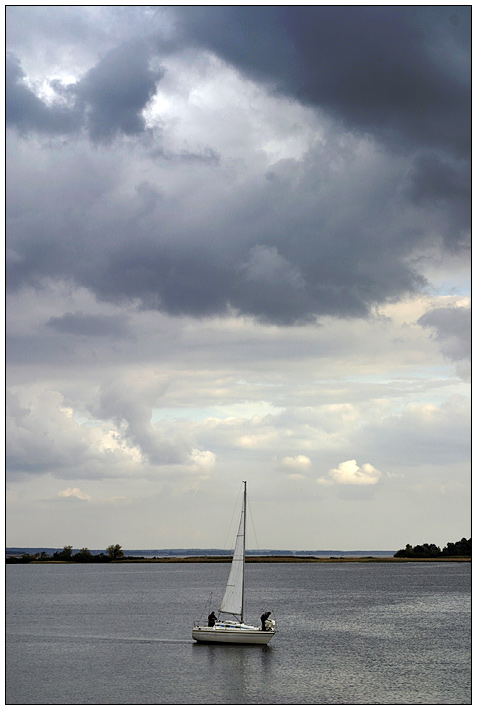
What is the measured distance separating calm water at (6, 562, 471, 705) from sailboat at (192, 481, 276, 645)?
101cm

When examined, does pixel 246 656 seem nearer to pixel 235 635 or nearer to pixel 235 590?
pixel 235 635

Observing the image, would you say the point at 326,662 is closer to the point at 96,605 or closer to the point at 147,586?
the point at 96,605

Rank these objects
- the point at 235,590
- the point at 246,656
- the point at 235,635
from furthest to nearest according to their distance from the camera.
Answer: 1. the point at 235,590
2. the point at 235,635
3. the point at 246,656

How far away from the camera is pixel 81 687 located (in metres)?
52.3

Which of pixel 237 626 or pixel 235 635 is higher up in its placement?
pixel 237 626

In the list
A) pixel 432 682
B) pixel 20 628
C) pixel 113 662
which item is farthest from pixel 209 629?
pixel 20 628

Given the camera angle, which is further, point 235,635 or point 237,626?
point 237,626

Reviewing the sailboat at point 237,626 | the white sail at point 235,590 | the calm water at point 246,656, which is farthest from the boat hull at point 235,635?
the white sail at point 235,590

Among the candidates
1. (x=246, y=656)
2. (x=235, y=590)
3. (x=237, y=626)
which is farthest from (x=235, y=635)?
(x=235, y=590)

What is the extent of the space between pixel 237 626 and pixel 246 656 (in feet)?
13.9

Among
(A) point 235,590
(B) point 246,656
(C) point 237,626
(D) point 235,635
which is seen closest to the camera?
(B) point 246,656

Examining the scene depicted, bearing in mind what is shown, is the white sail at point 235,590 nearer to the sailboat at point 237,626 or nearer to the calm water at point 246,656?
the sailboat at point 237,626

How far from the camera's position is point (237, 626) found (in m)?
68.1

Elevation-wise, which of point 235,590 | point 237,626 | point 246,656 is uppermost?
point 235,590
